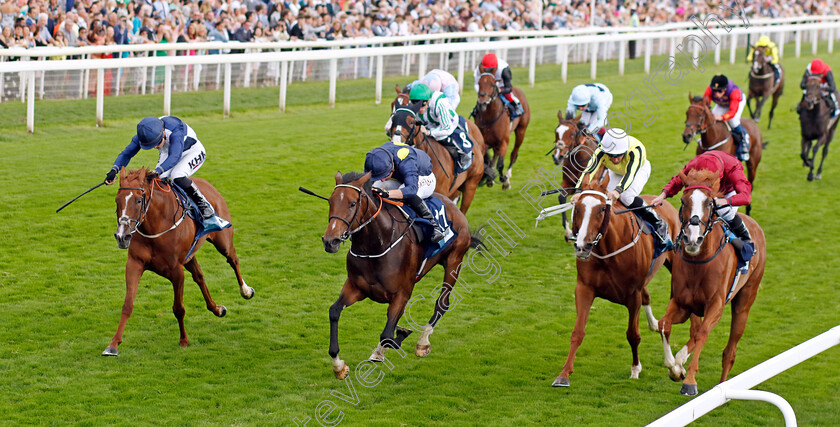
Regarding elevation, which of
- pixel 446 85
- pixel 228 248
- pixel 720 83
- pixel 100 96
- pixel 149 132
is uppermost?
pixel 720 83

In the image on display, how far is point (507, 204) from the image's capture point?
38.3 feet

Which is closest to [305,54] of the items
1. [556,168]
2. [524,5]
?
[556,168]

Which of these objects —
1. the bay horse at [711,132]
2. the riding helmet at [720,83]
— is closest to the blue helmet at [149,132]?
the bay horse at [711,132]

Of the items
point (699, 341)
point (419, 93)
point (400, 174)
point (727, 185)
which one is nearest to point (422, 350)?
point (400, 174)

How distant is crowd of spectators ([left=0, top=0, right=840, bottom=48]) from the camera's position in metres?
13.5

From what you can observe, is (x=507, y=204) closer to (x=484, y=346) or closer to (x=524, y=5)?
(x=484, y=346)

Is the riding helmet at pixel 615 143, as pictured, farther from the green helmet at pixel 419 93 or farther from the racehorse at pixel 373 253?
the green helmet at pixel 419 93

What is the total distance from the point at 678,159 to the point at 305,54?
5610mm

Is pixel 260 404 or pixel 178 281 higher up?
pixel 178 281

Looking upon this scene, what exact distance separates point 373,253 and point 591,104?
15.7 feet

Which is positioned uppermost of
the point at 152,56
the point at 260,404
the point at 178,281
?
the point at 152,56

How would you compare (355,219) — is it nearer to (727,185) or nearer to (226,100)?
(727,185)

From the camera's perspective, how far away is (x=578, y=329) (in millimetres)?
6641

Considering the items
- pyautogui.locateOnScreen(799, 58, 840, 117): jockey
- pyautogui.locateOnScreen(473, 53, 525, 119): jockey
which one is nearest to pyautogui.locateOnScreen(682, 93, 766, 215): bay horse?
pyautogui.locateOnScreen(473, 53, 525, 119): jockey
